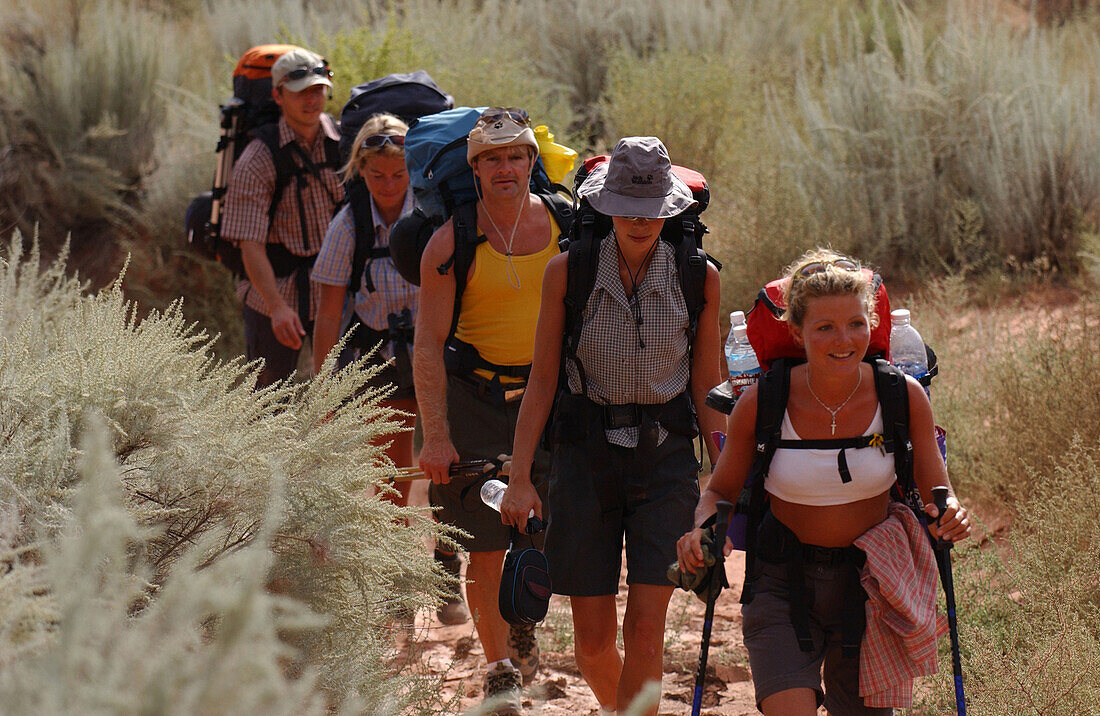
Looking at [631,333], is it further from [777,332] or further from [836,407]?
[836,407]

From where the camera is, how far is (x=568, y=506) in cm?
355

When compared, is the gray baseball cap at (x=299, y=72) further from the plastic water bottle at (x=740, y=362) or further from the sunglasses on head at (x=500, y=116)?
the plastic water bottle at (x=740, y=362)

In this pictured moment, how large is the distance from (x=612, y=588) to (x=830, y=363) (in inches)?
42.9

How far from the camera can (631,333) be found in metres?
3.47

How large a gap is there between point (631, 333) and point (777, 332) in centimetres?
48

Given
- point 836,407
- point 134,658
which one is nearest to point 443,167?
point 836,407

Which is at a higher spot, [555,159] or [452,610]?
[555,159]

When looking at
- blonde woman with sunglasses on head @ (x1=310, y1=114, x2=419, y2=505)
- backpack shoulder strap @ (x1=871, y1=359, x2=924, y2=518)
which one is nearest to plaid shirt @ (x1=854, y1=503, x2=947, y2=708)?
backpack shoulder strap @ (x1=871, y1=359, x2=924, y2=518)

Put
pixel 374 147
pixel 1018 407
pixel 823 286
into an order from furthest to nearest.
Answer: pixel 1018 407 → pixel 374 147 → pixel 823 286

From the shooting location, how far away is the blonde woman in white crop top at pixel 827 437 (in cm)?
296

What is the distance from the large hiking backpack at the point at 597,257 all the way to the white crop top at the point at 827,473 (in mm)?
644

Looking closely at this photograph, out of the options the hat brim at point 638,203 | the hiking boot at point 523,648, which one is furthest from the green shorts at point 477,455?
the hat brim at point 638,203

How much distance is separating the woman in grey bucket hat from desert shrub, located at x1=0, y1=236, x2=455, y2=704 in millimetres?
465

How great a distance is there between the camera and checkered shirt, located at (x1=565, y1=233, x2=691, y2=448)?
11.4 ft
